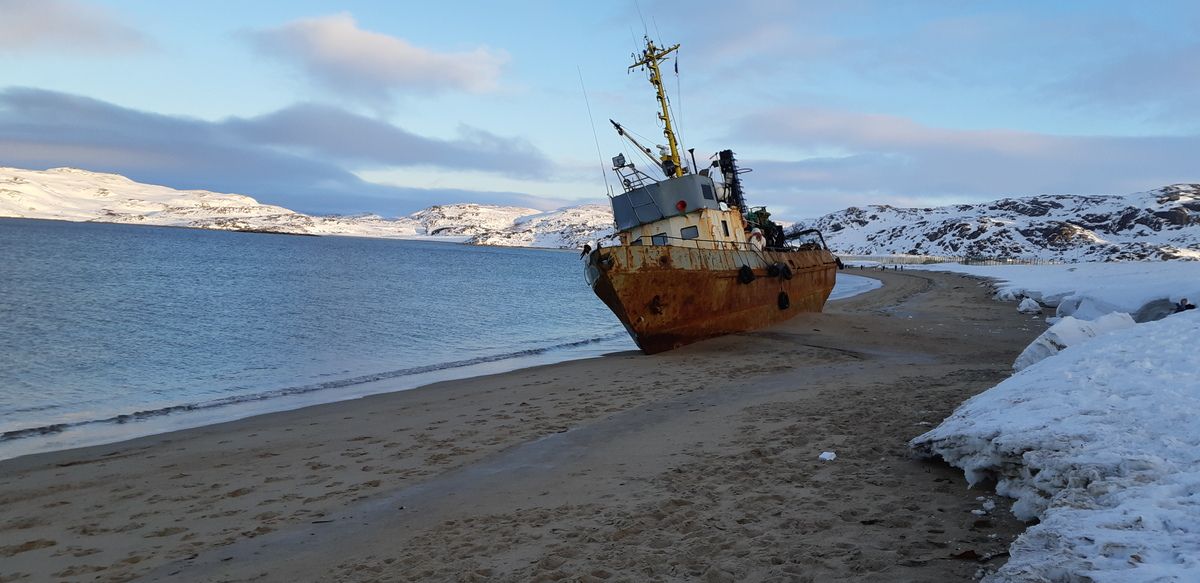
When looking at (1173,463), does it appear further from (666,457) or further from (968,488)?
(666,457)

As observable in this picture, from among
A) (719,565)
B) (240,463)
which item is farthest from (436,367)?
(719,565)

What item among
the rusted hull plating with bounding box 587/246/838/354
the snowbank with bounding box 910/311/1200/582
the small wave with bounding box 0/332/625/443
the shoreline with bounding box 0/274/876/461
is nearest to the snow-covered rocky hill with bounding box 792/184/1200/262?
the rusted hull plating with bounding box 587/246/838/354

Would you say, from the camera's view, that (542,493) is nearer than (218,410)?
Yes

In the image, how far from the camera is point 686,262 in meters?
17.0

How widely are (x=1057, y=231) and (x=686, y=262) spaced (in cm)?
14110

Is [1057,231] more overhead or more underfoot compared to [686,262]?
more underfoot

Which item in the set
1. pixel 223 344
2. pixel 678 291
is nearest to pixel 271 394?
pixel 223 344

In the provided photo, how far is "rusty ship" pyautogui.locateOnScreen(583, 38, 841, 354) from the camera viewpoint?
647 inches

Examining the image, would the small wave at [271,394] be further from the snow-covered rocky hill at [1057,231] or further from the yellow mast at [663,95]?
the snow-covered rocky hill at [1057,231]

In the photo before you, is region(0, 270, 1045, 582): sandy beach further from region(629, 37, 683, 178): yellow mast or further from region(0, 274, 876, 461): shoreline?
region(629, 37, 683, 178): yellow mast

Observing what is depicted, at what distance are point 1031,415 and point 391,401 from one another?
10622mm

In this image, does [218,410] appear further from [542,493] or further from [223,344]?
[542,493]

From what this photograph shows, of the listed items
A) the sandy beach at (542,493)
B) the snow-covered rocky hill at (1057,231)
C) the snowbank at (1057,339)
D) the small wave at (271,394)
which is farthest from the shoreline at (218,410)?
the snow-covered rocky hill at (1057,231)

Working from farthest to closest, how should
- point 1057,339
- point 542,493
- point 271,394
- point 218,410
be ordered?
point 271,394 → point 218,410 → point 1057,339 → point 542,493
